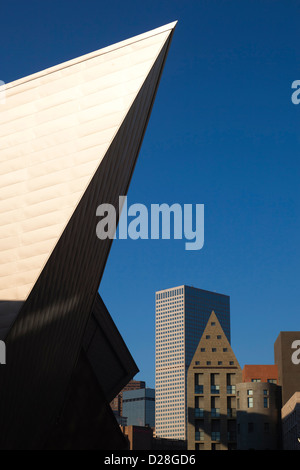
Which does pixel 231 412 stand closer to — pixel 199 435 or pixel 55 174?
pixel 199 435

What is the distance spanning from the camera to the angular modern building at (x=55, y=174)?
16.3m

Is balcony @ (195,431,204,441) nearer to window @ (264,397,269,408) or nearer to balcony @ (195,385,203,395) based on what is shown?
balcony @ (195,385,203,395)

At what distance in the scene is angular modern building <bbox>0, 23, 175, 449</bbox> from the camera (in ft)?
53.4

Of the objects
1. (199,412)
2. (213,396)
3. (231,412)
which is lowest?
(199,412)

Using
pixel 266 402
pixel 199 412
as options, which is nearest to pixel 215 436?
pixel 199 412

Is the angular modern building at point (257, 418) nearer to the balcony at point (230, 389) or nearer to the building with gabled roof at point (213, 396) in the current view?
the balcony at point (230, 389)

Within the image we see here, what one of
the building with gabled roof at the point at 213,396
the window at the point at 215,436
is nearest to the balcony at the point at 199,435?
the building with gabled roof at the point at 213,396

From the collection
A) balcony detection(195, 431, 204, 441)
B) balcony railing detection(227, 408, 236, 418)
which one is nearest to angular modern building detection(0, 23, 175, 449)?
balcony detection(195, 431, 204, 441)

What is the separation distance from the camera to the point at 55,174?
1672cm

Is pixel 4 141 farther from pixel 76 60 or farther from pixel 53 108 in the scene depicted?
pixel 76 60

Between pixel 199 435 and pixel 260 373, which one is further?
pixel 260 373

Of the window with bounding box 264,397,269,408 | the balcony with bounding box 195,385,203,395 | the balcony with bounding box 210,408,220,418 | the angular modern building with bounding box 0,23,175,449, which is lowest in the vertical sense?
the angular modern building with bounding box 0,23,175,449

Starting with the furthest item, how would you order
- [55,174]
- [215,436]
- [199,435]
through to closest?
1. [199,435]
2. [215,436]
3. [55,174]
